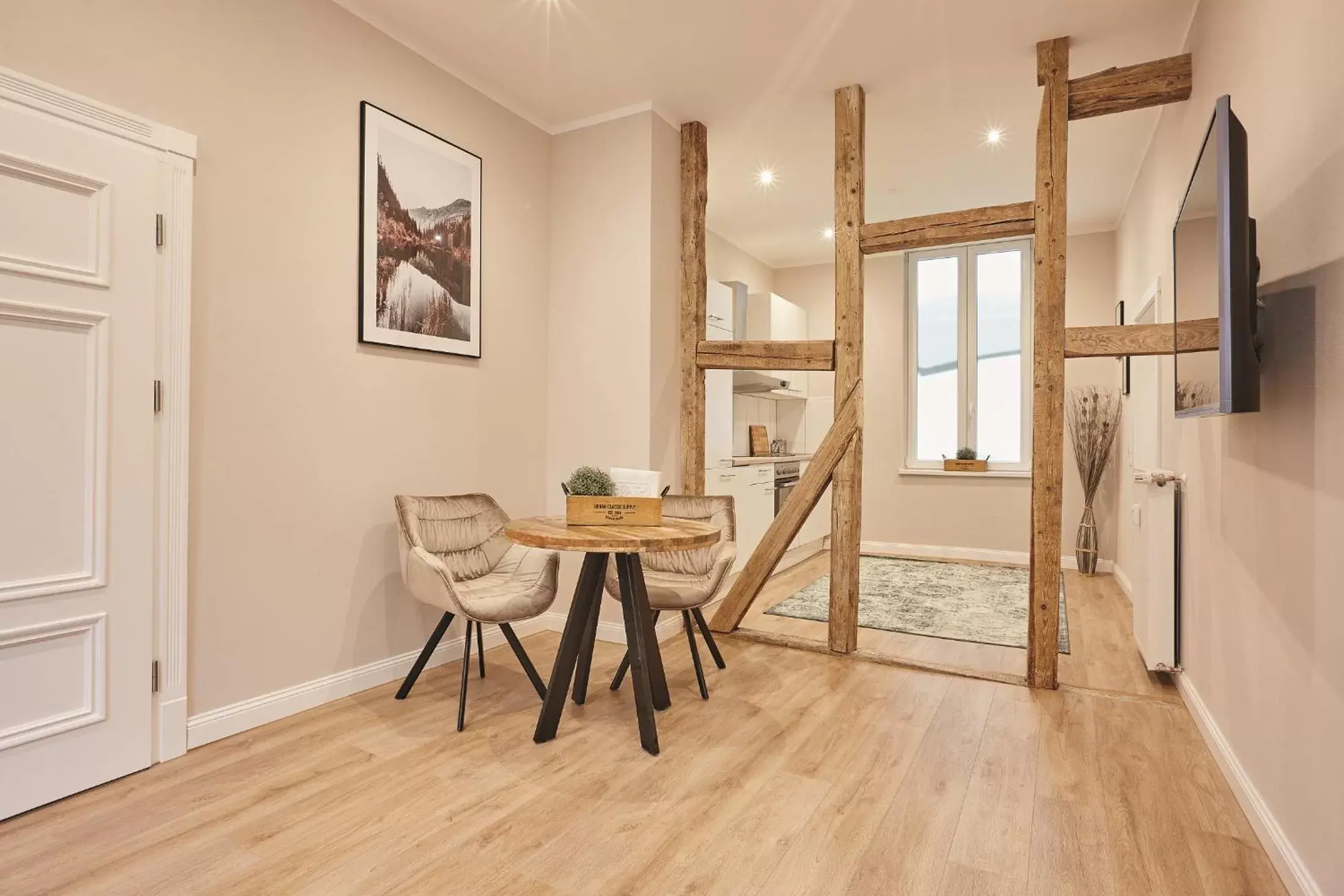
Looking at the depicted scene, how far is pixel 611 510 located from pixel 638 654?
0.51 metres

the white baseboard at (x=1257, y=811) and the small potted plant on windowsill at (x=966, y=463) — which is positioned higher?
the small potted plant on windowsill at (x=966, y=463)

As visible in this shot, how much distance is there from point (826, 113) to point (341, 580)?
3289mm

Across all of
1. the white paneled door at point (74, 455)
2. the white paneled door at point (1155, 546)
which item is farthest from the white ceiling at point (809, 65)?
the white paneled door at point (74, 455)

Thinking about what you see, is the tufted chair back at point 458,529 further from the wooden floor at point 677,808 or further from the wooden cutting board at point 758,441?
the wooden cutting board at point 758,441

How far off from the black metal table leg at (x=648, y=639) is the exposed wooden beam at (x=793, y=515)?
106 cm

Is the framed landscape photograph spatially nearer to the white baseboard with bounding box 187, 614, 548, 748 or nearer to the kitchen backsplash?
the white baseboard with bounding box 187, 614, 548, 748

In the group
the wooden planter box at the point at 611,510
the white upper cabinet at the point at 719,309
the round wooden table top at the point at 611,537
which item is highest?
the white upper cabinet at the point at 719,309

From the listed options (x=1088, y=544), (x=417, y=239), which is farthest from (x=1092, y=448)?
(x=417, y=239)

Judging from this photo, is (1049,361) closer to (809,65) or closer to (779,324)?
(809,65)

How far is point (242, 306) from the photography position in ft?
8.33

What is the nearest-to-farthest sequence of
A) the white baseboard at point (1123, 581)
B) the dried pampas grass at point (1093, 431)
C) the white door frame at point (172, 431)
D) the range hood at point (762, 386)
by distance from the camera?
the white door frame at point (172, 431) → the white baseboard at point (1123, 581) → the dried pampas grass at point (1093, 431) → the range hood at point (762, 386)

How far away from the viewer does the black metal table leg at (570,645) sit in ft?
8.16

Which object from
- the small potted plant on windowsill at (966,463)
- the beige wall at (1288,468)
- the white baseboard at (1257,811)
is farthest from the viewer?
the small potted plant on windowsill at (966,463)

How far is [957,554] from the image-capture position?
21.1 ft
